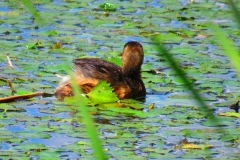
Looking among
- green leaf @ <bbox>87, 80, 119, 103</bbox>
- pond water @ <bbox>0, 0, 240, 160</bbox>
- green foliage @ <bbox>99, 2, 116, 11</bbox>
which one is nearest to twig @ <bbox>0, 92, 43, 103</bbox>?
pond water @ <bbox>0, 0, 240, 160</bbox>

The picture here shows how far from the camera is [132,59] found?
8688mm

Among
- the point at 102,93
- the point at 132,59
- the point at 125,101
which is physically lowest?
the point at 125,101

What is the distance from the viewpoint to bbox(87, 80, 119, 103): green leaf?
8.09 metres

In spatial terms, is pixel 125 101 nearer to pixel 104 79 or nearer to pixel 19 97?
pixel 104 79

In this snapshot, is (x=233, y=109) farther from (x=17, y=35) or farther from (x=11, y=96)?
(x=17, y=35)

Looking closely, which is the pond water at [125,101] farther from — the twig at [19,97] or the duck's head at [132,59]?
the duck's head at [132,59]

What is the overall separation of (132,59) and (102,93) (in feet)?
2.57

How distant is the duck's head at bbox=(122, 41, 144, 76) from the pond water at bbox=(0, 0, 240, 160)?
327 mm

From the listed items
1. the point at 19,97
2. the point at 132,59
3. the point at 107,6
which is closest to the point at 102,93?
the point at 132,59

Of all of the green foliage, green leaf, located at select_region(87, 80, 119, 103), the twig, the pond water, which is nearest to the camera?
the pond water

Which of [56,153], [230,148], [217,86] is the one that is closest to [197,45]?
[217,86]

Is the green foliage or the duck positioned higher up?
the duck

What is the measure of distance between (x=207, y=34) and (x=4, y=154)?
5.84 m

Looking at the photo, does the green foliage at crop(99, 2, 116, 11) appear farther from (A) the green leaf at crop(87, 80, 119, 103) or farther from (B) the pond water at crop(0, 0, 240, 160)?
(A) the green leaf at crop(87, 80, 119, 103)
